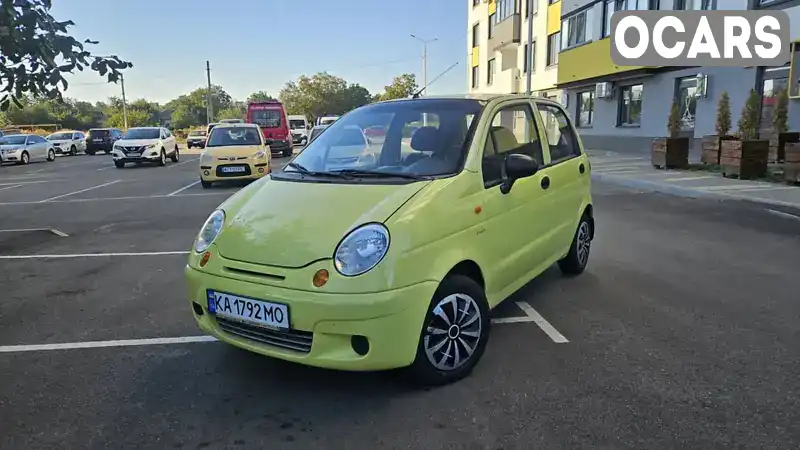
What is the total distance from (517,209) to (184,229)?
19.9ft

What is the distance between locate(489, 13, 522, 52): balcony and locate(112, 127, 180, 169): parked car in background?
21596mm

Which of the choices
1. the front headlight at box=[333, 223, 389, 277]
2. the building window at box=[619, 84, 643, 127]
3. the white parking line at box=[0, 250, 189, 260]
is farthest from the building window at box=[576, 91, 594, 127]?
the front headlight at box=[333, 223, 389, 277]

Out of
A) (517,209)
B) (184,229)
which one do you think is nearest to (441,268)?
(517,209)

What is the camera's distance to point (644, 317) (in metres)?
4.55

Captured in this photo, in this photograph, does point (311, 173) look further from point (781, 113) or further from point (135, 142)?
point (135, 142)

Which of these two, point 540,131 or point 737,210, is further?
point 737,210

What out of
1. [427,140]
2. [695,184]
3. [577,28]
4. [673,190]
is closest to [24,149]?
[577,28]

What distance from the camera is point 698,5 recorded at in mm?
19094

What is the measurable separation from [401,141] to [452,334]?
1513 millimetres

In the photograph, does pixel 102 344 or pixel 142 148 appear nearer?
pixel 102 344

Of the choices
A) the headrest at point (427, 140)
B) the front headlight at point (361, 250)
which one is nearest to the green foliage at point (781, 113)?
the headrest at point (427, 140)

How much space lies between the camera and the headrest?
394cm

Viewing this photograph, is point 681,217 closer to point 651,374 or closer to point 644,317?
point 644,317

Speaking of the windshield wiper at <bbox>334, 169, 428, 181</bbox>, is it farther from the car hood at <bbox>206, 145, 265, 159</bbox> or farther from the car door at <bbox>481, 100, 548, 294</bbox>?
the car hood at <bbox>206, 145, 265, 159</bbox>
